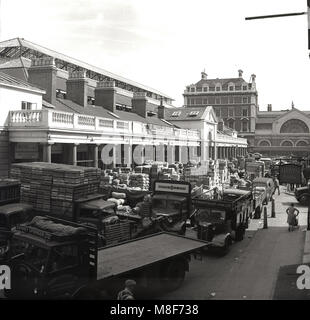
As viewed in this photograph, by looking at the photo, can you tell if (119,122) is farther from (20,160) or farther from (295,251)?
(295,251)

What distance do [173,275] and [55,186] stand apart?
6955 mm

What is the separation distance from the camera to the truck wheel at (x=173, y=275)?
10.5 m

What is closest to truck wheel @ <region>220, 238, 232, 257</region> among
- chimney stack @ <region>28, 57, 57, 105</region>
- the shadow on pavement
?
the shadow on pavement

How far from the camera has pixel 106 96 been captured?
3978cm

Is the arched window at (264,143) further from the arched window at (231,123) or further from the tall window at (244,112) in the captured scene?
the arched window at (231,123)

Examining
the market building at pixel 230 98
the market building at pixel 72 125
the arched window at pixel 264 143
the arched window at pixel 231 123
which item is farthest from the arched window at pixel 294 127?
the market building at pixel 72 125

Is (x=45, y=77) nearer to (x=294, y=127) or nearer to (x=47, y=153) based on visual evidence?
(x=47, y=153)

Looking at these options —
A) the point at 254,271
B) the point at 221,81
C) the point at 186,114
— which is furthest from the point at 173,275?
the point at 221,81

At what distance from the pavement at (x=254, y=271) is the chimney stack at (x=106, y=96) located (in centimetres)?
2433

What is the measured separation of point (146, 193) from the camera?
20.7 meters

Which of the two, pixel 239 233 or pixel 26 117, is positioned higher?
pixel 26 117

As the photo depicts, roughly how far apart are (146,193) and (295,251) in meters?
8.40

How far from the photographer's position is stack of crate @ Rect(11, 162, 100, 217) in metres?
15.3
